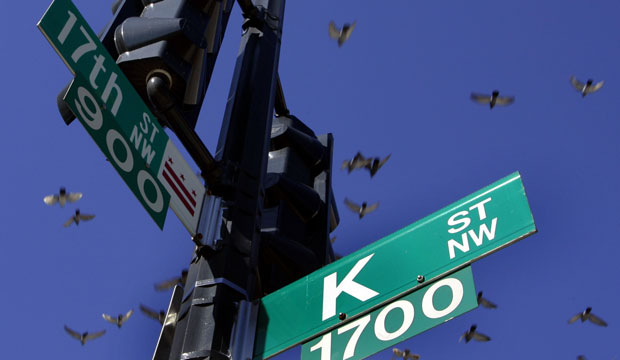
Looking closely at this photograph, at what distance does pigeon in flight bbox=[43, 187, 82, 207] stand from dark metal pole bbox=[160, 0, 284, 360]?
1325 centimetres

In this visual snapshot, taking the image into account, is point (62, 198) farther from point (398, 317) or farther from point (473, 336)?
point (398, 317)

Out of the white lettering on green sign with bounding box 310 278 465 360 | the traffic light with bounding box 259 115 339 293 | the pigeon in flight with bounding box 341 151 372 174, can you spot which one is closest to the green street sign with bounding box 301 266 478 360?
the white lettering on green sign with bounding box 310 278 465 360

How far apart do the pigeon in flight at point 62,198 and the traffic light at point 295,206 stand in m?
13.0

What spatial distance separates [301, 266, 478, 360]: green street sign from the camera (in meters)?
3.41

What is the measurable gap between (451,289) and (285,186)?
4.37ft

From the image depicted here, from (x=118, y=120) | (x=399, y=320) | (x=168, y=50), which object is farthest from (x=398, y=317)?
(x=168, y=50)

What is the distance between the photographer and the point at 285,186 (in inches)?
179

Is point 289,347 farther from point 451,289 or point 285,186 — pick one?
point 285,186

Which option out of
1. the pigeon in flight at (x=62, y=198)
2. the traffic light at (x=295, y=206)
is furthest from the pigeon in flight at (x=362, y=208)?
the traffic light at (x=295, y=206)

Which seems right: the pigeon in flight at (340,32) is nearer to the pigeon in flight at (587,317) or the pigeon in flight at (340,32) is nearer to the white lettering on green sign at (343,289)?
the pigeon in flight at (587,317)

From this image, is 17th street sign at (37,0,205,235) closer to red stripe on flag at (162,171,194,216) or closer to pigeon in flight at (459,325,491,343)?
red stripe on flag at (162,171,194,216)

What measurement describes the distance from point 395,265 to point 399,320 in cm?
29

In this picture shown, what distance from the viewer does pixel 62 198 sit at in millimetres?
17453

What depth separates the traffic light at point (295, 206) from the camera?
4.27 metres
